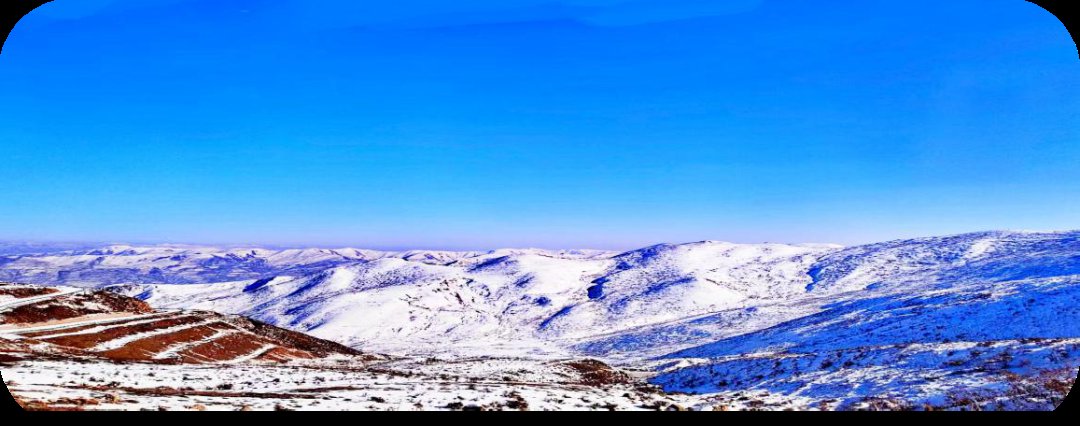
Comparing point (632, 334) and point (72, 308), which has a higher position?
point (72, 308)

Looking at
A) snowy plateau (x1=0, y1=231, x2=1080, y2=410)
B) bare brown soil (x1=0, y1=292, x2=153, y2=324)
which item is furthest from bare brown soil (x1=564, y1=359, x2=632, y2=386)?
bare brown soil (x1=0, y1=292, x2=153, y2=324)

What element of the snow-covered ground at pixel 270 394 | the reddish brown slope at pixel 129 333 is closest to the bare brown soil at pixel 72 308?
the reddish brown slope at pixel 129 333

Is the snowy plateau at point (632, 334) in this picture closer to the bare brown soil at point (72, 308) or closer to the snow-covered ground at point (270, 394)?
the snow-covered ground at point (270, 394)

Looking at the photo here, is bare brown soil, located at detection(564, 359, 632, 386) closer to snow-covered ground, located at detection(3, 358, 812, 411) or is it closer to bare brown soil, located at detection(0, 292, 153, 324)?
snow-covered ground, located at detection(3, 358, 812, 411)

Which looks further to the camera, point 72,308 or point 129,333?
point 72,308

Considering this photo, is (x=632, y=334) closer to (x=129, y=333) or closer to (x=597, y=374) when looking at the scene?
(x=597, y=374)

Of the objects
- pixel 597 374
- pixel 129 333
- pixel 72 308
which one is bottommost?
pixel 597 374

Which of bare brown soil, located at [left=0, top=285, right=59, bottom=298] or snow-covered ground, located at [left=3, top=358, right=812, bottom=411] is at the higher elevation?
bare brown soil, located at [left=0, top=285, right=59, bottom=298]

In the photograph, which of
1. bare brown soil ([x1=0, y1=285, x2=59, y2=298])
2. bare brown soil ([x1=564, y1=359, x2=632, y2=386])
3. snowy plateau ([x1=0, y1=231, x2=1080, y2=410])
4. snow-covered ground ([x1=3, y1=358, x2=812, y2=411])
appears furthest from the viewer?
bare brown soil ([x1=0, y1=285, x2=59, y2=298])

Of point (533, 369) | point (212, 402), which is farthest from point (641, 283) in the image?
point (212, 402)

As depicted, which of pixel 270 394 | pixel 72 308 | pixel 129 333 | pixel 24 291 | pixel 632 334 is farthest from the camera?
pixel 632 334

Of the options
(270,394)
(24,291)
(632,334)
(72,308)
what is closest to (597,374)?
(270,394)
